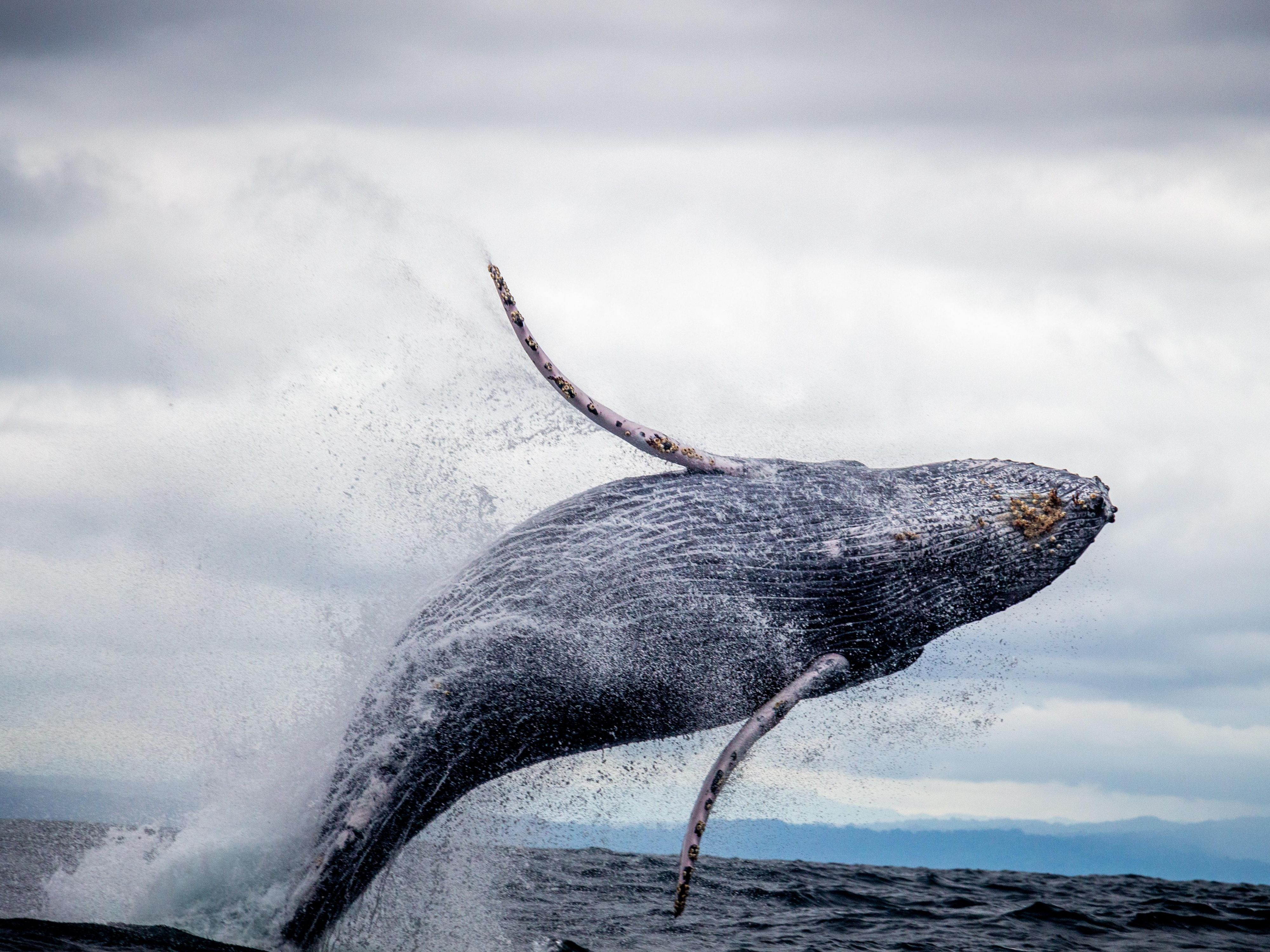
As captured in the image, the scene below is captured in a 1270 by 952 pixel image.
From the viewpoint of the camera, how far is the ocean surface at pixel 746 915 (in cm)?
835

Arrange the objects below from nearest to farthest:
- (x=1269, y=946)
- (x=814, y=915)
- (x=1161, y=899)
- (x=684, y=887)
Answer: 1. (x=684, y=887)
2. (x=1269, y=946)
3. (x=814, y=915)
4. (x=1161, y=899)

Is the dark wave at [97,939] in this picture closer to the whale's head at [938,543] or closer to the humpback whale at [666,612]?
the humpback whale at [666,612]

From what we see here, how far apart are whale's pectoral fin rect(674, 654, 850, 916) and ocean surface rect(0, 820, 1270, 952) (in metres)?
2.32

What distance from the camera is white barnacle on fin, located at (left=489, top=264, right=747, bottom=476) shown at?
7.27 m

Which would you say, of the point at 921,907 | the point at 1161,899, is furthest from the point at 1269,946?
the point at 1161,899

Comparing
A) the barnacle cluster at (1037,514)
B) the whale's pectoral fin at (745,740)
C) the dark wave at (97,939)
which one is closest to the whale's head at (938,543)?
the barnacle cluster at (1037,514)

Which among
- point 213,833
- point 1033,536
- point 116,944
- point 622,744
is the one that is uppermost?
point 1033,536

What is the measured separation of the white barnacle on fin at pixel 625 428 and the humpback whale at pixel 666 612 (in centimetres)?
1

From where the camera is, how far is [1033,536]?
757 cm

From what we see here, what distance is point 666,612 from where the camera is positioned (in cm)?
718

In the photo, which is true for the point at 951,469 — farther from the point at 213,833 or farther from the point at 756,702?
the point at 213,833

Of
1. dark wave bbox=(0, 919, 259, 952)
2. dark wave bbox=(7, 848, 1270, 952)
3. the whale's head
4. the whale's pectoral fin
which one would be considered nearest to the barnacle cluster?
the whale's head

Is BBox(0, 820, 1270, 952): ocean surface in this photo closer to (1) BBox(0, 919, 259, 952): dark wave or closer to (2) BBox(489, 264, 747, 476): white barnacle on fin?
(1) BBox(0, 919, 259, 952): dark wave

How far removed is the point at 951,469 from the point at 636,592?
236 cm
